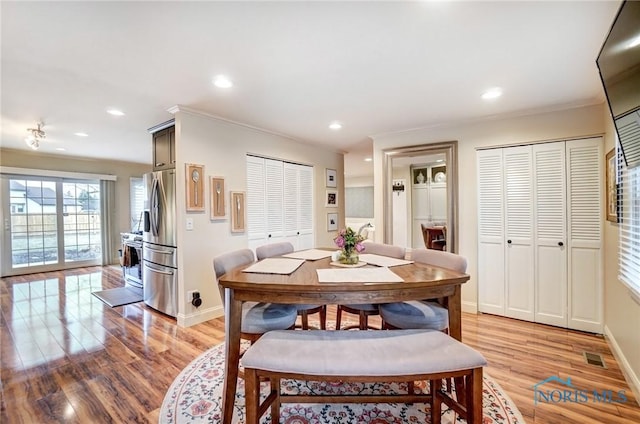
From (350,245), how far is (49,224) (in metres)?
6.63

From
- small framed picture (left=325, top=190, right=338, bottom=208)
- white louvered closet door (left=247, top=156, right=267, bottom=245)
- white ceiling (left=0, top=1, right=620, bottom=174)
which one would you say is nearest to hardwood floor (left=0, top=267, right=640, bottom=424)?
white louvered closet door (left=247, top=156, right=267, bottom=245)

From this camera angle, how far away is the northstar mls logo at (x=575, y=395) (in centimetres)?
188

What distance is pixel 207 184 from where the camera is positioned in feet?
10.7

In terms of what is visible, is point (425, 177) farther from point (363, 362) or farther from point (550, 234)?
point (363, 362)

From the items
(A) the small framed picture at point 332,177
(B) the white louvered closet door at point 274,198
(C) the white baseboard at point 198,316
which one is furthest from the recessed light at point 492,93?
(C) the white baseboard at point 198,316

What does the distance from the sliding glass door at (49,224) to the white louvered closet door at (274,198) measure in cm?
467

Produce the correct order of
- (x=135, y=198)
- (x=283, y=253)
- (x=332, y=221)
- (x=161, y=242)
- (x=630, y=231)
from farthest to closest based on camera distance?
1. (x=135, y=198)
2. (x=332, y=221)
3. (x=161, y=242)
4. (x=283, y=253)
5. (x=630, y=231)

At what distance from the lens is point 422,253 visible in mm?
2219

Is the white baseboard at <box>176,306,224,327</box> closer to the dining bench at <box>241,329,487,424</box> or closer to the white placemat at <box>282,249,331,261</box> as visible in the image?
the white placemat at <box>282,249,331,261</box>

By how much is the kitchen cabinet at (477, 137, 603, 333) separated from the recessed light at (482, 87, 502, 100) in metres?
0.84

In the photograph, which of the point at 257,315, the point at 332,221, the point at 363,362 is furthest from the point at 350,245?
the point at 332,221

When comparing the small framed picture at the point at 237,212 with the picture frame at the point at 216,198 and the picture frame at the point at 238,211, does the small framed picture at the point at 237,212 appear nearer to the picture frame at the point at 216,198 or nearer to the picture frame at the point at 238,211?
the picture frame at the point at 238,211

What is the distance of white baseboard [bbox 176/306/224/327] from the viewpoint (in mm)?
3086

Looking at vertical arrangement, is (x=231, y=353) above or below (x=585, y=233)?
below
